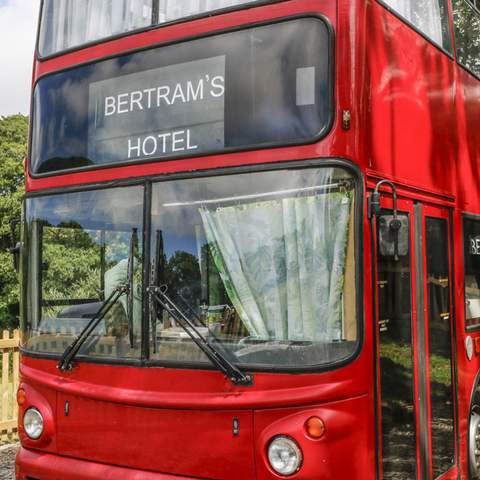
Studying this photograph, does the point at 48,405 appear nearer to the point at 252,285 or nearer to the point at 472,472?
the point at 252,285

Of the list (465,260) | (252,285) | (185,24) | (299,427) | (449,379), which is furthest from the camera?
(465,260)

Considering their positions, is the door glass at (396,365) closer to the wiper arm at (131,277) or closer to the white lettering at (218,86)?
the white lettering at (218,86)

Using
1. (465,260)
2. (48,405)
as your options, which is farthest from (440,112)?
(48,405)

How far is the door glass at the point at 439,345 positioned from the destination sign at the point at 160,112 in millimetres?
1674

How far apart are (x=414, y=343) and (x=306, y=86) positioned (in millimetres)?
1740

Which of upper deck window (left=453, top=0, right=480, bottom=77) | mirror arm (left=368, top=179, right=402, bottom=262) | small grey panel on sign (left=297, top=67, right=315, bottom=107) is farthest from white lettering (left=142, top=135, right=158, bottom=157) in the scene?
upper deck window (left=453, top=0, right=480, bottom=77)

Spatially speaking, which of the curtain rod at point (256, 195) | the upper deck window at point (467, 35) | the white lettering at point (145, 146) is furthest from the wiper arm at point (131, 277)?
the upper deck window at point (467, 35)

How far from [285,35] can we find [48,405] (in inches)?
109

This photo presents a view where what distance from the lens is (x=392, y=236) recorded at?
3.91 meters

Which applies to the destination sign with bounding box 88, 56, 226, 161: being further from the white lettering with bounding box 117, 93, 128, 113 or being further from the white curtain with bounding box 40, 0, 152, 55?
the white curtain with bounding box 40, 0, 152, 55

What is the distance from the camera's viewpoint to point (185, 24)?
14.6 ft

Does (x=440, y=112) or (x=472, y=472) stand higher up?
(x=440, y=112)

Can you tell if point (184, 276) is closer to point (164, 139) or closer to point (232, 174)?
point (232, 174)

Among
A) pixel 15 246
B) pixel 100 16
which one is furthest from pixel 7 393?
pixel 100 16
